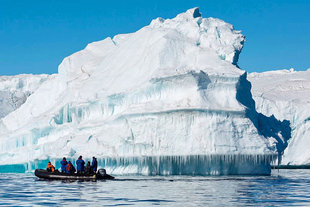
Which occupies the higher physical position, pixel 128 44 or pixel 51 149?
pixel 128 44

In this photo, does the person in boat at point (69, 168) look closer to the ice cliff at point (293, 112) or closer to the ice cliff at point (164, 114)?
the ice cliff at point (164, 114)

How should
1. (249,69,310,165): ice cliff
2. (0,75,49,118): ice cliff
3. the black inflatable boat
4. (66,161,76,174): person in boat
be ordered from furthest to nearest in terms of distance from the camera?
(0,75,49,118): ice cliff
(249,69,310,165): ice cliff
(66,161,76,174): person in boat
the black inflatable boat

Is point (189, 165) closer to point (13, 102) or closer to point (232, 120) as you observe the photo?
point (232, 120)

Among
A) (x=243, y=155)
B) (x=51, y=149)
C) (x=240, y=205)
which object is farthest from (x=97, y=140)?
(x=240, y=205)

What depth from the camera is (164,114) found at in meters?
37.2

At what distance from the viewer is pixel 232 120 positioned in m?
37.5

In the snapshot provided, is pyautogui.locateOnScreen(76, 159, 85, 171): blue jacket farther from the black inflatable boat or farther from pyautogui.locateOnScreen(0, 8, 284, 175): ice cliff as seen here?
pyautogui.locateOnScreen(0, 8, 284, 175): ice cliff

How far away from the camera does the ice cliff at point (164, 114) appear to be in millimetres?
36875

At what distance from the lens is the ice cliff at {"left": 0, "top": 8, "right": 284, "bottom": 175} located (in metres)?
36.9

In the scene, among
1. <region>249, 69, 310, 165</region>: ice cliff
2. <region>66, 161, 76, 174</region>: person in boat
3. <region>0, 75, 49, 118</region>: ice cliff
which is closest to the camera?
<region>66, 161, 76, 174</region>: person in boat

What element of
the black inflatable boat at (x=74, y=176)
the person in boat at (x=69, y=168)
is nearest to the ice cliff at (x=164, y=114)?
the person in boat at (x=69, y=168)

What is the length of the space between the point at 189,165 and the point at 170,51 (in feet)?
35.0

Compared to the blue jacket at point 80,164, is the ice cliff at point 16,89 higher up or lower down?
higher up

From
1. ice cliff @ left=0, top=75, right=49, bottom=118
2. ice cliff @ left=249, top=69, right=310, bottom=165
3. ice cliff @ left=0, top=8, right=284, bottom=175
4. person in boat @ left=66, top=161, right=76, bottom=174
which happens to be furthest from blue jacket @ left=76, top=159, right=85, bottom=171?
ice cliff @ left=0, top=75, right=49, bottom=118
